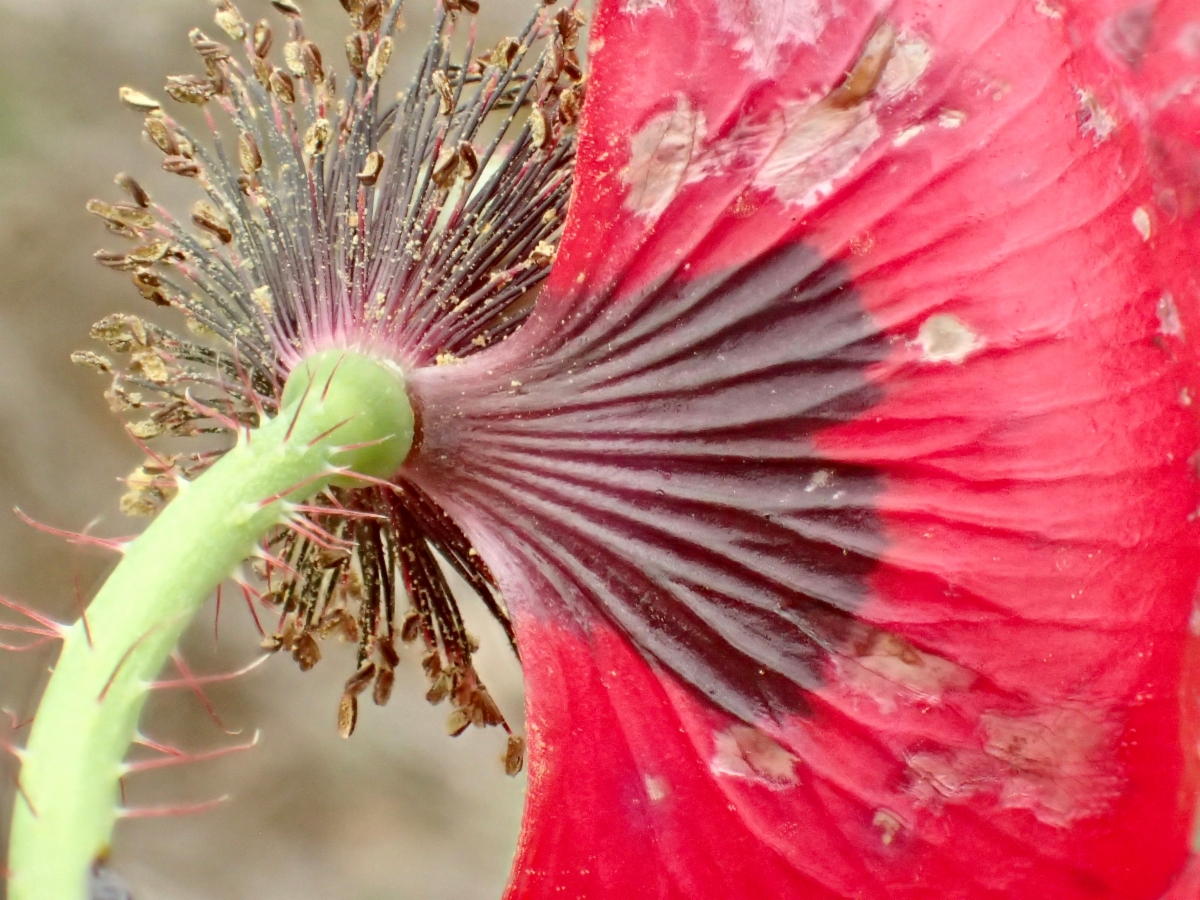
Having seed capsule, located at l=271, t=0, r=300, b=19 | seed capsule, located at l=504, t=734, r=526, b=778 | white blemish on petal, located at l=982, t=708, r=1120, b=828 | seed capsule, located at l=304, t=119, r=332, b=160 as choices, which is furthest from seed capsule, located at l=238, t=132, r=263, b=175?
white blemish on petal, located at l=982, t=708, r=1120, b=828

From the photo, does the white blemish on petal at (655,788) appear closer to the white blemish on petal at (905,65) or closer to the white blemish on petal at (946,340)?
the white blemish on petal at (946,340)

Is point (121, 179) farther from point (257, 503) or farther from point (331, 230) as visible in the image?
point (257, 503)

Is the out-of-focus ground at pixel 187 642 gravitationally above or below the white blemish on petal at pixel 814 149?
below

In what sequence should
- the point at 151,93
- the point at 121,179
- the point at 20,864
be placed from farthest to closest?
1. the point at 151,93
2. the point at 121,179
3. the point at 20,864

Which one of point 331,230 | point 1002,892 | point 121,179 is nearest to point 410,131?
point 331,230

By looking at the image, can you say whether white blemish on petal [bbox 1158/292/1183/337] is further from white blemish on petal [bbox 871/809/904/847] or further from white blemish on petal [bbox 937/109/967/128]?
white blemish on petal [bbox 871/809/904/847]

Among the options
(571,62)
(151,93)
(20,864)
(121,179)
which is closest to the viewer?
(20,864)

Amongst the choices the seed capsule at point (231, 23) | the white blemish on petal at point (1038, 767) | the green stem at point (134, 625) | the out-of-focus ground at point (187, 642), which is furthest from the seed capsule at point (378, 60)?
the out-of-focus ground at point (187, 642)

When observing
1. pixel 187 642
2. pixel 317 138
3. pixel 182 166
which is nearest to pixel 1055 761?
pixel 317 138
